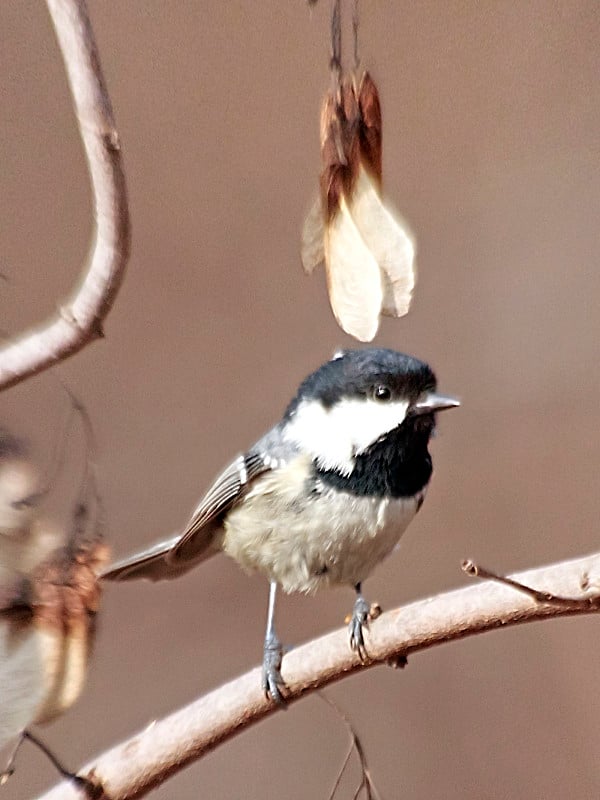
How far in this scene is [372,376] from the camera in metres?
0.64

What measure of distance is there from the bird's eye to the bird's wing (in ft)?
0.44

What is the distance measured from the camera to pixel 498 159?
1.20m

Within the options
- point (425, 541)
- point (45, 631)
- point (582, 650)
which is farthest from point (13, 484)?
point (582, 650)

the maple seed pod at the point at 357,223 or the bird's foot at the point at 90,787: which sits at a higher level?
the maple seed pod at the point at 357,223

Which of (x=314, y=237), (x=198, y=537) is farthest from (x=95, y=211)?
(x=198, y=537)

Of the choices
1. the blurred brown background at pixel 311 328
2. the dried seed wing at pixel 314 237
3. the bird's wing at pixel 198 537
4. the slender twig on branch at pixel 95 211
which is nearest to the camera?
the slender twig on branch at pixel 95 211

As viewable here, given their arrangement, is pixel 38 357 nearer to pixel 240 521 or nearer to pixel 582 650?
pixel 240 521

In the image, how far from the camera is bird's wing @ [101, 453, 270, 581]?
0.76m

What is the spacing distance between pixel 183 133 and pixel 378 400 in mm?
515

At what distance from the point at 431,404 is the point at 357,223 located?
0.54 feet

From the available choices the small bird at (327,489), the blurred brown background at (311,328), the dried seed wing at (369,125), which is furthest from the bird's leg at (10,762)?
the dried seed wing at (369,125)

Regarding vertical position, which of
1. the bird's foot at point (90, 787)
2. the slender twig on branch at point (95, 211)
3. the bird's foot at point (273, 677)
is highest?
the slender twig on branch at point (95, 211)

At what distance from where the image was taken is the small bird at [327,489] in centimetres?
64

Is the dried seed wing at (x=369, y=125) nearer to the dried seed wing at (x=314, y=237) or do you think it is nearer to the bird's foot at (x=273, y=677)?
the dried seed wing at (x=314, y=237)
